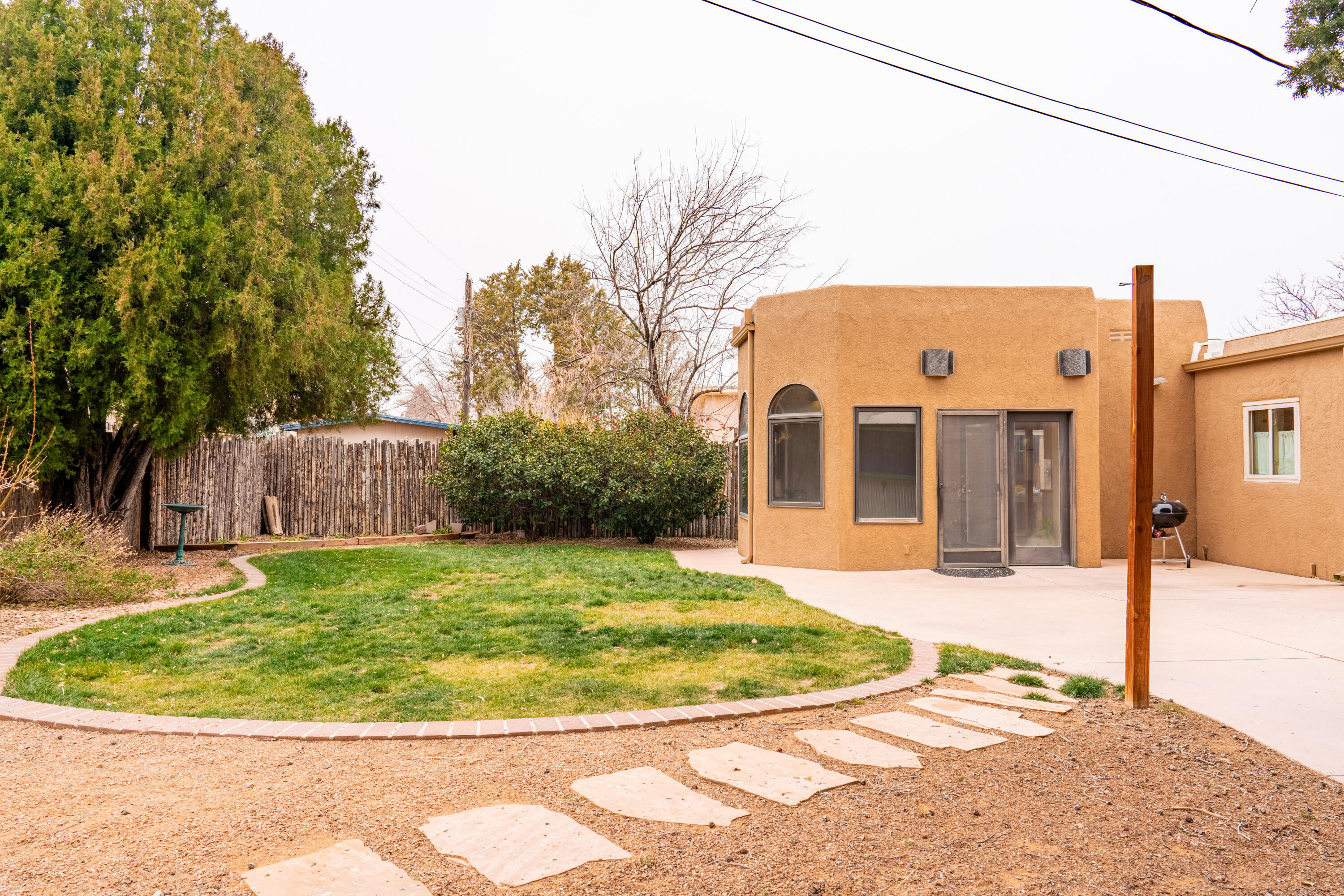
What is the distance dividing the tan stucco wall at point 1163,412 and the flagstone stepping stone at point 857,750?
384 inches

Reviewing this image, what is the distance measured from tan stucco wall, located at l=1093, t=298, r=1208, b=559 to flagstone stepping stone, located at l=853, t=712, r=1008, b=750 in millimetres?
9327

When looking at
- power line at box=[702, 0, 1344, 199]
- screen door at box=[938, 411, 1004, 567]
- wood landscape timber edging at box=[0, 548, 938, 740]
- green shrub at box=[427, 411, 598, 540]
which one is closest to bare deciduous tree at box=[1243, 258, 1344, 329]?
power line at box=[702, 0, 1344, 199]

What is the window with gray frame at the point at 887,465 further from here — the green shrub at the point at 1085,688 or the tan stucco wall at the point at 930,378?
the green shrub at the point at 1085,688

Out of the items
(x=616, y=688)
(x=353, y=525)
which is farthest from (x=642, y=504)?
(x=616, y=688)

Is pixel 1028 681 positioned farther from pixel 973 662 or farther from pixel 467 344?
pixel 467 344

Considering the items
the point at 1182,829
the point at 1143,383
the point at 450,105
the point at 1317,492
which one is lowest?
the point at 1182,829

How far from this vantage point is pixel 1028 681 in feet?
15.5

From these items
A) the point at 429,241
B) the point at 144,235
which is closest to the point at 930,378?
the point at 144,235

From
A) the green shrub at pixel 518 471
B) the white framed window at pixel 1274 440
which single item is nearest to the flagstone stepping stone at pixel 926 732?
the white framed window at pixel 1274 440

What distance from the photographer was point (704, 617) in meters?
6.70

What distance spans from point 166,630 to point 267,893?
4579mm

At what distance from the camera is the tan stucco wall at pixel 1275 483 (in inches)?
375

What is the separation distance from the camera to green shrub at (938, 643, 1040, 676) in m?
5.00

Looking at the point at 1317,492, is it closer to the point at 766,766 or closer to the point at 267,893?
the point at 766,766
